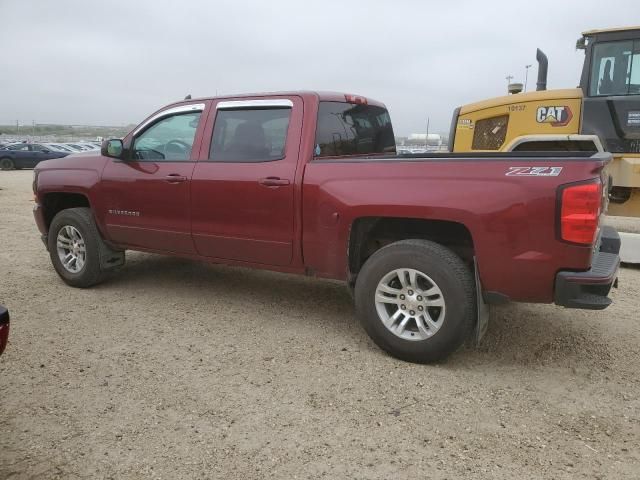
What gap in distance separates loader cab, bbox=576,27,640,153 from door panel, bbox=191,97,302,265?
426 cm

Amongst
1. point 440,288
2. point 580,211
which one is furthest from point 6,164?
point 580,211

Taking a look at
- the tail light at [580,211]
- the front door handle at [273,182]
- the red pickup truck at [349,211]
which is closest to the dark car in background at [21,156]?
the red pickup truck at [349,211]

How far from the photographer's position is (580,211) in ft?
10.1

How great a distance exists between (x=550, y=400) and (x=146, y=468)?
7.68 feet

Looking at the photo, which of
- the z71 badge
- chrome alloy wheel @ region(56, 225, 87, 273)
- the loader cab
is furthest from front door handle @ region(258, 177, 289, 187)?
the loader cab

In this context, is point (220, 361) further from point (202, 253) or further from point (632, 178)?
point (632, 178)

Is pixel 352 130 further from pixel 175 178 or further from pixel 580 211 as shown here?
pixel 580 211

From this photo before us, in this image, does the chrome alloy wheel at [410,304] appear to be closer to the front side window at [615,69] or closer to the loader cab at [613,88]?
the loader cab at [613,88]

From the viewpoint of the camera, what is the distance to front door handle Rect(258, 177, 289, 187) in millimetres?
4090

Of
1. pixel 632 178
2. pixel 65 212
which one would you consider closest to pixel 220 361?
pixel 65 212

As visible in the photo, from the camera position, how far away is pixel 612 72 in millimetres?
6504

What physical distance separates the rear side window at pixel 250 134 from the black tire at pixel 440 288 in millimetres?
1224

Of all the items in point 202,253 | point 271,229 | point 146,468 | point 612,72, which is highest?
point 612,72

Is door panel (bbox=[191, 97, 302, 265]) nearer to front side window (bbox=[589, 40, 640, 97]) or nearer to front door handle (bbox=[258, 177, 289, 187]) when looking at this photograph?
front door handle (bbox=[258, 177, 289, 187])
